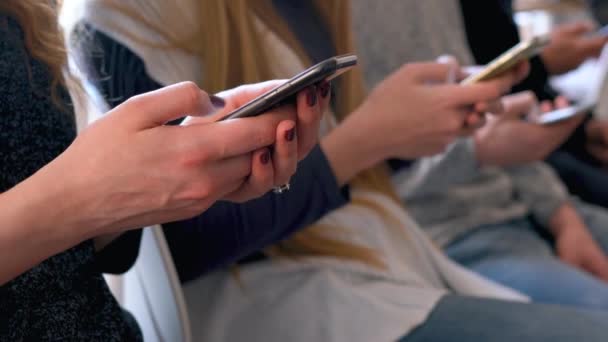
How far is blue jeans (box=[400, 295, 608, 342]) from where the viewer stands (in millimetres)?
625

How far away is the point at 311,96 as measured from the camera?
39 cm

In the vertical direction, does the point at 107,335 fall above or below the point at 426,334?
above

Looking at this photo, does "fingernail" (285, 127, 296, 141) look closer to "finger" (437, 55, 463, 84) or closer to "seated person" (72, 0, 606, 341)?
"seated person" (72, 0, 606, 341)

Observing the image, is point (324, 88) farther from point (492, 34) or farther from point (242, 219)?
point (492, 34)

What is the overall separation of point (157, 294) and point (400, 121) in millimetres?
309

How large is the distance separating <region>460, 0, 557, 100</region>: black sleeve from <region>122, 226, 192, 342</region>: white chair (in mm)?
694

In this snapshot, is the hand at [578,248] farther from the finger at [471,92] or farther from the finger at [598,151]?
the finger at [471,92]

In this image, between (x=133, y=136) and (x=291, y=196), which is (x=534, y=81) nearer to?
(x=291, y=196)

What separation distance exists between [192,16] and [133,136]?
0.74ft

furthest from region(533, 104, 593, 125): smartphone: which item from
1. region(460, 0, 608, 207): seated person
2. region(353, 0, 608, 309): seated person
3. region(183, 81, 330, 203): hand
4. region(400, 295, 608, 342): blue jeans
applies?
region(183, 81, 330, 203): hand

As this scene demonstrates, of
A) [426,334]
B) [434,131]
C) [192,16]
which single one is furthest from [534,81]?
[192,16]

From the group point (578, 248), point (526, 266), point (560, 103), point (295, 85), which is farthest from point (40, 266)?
point (560, 103)

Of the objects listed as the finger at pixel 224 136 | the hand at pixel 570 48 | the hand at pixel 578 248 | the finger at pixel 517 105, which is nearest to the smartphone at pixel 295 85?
the finger at pixel 224 136

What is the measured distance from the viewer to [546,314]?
658 mm
